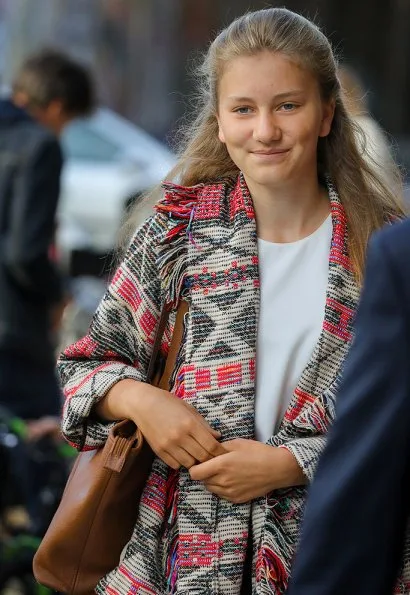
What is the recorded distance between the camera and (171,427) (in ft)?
8.09

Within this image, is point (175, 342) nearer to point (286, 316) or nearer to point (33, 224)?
point (286, 316)

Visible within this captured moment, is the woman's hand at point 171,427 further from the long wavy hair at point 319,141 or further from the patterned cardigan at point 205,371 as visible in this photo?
the long wavy hair at point 319,141

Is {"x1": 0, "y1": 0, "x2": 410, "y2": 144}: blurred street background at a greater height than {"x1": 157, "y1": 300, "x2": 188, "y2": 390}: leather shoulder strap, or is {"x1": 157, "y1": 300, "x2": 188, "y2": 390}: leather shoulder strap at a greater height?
{"x1": 0, "y1": 0, "x2": 410, "y2": 144}: blurred street background

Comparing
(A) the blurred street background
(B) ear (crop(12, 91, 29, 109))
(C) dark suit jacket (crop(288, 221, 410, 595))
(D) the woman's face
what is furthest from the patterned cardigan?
(A) the blurred street background

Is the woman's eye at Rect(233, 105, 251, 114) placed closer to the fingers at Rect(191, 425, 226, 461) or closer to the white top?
the white top

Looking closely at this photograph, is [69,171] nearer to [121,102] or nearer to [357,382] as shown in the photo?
[121,102]

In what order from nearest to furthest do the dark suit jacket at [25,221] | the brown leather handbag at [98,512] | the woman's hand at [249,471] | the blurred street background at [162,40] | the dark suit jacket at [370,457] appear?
the dark suit jacket at [370,457] → the woman's hand at [249,471] → the brown leather handbag at [98,512] → the dark suit jacket at [25,221] → the blurred street background at [162,40]

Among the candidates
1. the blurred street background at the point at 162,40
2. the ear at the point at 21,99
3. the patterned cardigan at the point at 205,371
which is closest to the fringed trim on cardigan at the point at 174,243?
the patterned cardigan at the point at 205,371

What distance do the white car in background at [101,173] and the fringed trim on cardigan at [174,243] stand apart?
7912 mm

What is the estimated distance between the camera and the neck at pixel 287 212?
2.63 m

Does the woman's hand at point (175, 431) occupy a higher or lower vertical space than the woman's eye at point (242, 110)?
lower

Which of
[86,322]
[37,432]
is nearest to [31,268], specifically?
[37,432]

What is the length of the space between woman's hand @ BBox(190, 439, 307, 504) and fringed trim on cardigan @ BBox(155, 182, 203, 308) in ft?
1.11

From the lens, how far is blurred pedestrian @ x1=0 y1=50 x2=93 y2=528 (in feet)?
Answer: 17.8
